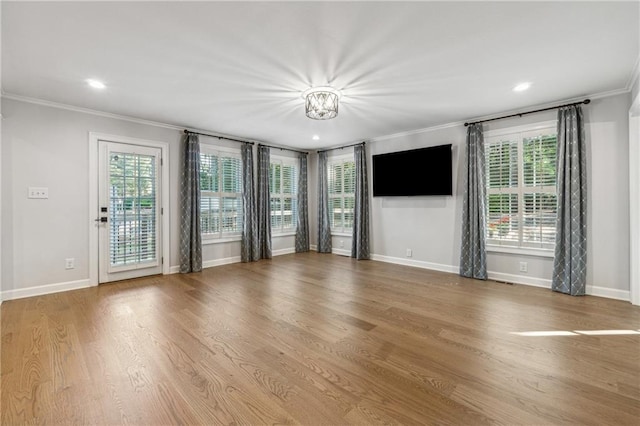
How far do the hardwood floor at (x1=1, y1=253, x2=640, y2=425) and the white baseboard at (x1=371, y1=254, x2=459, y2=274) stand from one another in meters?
1.06

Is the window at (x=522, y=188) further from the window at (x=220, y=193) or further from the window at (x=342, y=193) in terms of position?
the window at (x=220, y=193)

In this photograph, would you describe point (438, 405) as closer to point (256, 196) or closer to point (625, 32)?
point (625, 32)

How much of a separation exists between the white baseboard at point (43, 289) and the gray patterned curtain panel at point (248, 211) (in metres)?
2.50

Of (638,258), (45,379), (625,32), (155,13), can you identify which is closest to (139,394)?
(45,379)

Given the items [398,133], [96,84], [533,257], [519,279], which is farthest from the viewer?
[398,133]

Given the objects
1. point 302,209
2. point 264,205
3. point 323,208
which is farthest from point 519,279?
point 264,205

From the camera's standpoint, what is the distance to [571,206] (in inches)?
141

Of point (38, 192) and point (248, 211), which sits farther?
point (248, 211)

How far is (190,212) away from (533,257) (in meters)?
5.45

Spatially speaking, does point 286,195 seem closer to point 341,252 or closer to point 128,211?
point 341,252

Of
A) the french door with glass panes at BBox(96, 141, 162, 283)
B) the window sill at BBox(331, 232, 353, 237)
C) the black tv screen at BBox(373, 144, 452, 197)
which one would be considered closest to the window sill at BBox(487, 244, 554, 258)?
the black tv screen at BBox(373, 144, 452, 197)

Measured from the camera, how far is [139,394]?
1.72 meters

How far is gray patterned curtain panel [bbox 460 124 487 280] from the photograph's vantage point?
4297mm

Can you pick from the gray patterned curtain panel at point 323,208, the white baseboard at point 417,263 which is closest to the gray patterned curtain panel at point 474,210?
the white baseboard at point 417,263
